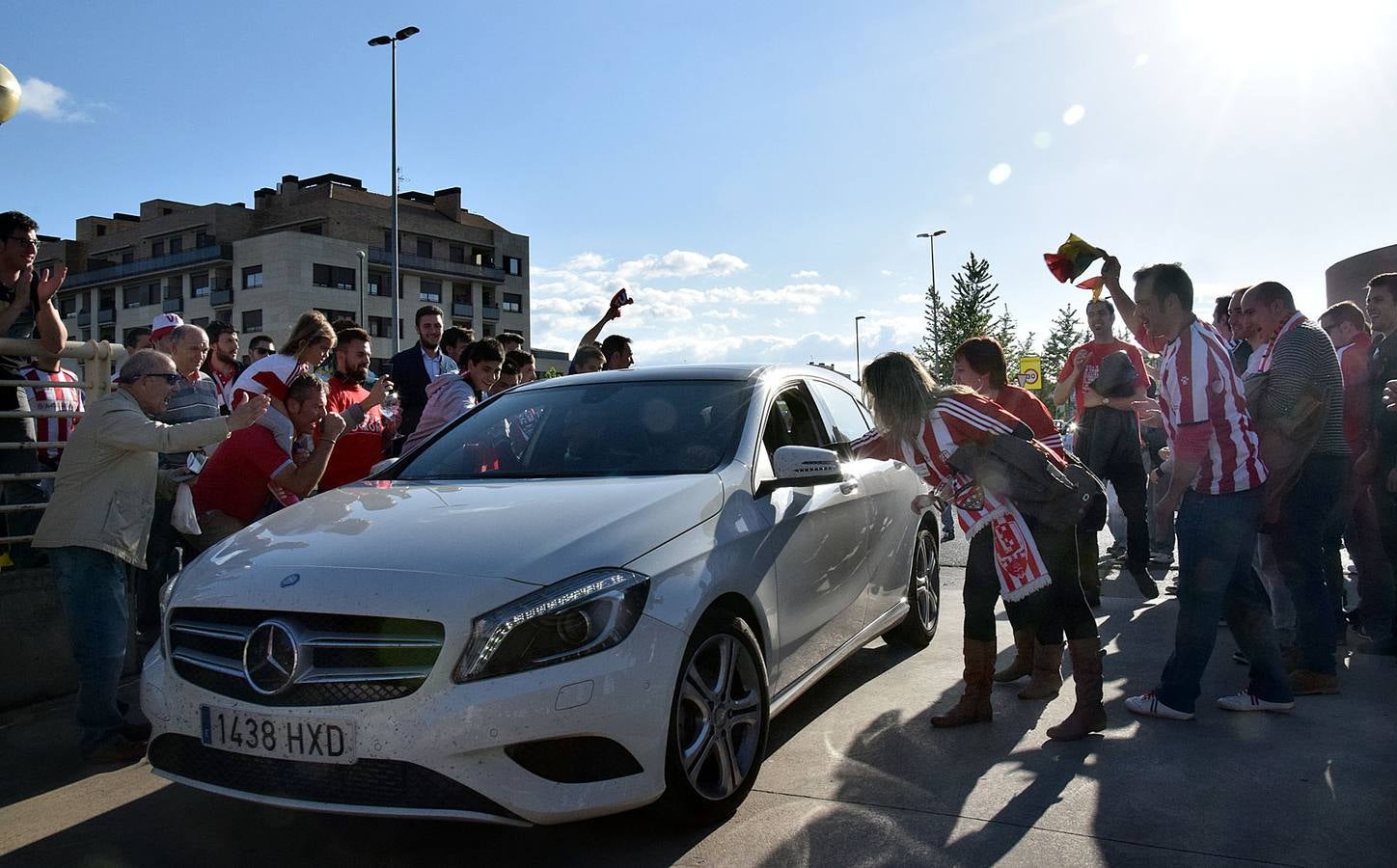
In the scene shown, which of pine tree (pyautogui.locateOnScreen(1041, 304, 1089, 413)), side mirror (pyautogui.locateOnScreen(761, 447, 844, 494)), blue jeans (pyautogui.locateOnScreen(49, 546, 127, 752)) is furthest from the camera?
pine tree (pyautogui.locateOnScreen(1041, 304, 1089, 413))

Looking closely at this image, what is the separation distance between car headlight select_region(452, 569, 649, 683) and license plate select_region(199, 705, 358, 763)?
0.35 meters

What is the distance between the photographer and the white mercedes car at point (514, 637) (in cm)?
277

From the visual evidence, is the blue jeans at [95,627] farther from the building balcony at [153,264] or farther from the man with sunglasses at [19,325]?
the building balcony at [153,264]

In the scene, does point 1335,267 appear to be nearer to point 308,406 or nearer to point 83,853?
point 308,406

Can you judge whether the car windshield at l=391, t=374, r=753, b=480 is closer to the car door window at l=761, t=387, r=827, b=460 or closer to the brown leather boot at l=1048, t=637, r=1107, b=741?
the car door window at l=761, t=387, r=827, b=460

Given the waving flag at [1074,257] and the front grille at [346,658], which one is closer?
the front grille at [346,658]

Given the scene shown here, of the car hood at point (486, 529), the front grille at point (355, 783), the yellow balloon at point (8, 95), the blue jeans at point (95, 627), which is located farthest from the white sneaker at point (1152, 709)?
the yellow balloon at point (8, 95)

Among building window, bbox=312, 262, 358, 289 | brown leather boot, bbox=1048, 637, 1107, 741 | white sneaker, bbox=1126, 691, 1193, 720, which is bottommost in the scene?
white sneaker, bbox=1126, 691, 1193, 720

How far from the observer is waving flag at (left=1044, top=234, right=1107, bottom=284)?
201 inches

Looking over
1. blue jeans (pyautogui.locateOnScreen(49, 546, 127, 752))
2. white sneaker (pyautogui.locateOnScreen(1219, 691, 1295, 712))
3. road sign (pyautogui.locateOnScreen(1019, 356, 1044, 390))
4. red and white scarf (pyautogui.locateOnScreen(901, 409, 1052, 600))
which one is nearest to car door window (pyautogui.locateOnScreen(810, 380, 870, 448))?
red and white scarf (pyautogui.locateOnScreen(901, 409, 1052, 600))

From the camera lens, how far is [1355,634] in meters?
6.30

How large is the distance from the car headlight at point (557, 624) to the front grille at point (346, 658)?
0.12 metres

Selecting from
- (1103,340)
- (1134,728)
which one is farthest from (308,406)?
(1103,340)

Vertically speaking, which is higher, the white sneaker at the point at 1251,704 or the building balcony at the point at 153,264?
the building balcony at the point at 153,264
